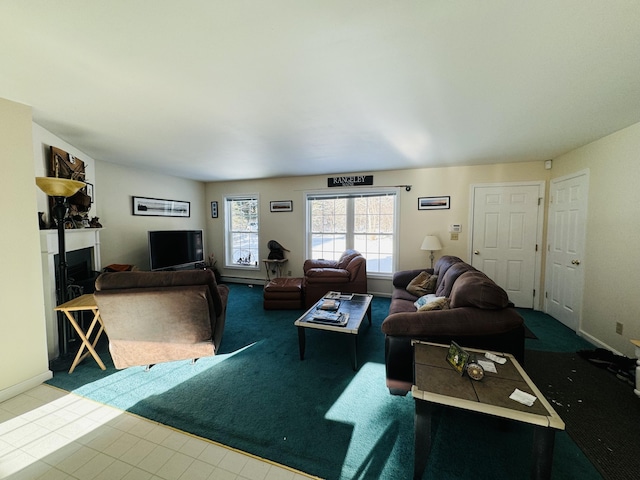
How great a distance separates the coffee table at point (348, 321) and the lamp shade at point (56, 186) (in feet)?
8.11

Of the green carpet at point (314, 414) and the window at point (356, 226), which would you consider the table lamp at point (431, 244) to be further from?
the green carpet at point (314, 414)

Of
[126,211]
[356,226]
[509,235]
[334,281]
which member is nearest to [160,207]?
[126,211]

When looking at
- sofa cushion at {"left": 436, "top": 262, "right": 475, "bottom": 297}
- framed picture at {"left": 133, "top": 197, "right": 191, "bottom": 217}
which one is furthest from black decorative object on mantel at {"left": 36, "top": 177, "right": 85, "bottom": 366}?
sofa cushion at {"left": 436, "top": 262, "right": 475, "bottom": 297}

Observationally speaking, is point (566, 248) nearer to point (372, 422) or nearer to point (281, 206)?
point (372, 422)

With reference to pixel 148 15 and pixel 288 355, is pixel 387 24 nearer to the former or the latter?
pixel 148 15

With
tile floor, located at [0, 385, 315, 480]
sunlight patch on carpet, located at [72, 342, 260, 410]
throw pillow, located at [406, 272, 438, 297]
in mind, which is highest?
throw pillow, located at [406, 272, 438, 297]

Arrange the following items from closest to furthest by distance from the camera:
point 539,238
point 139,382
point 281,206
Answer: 1. point 139,382
2. point 539,238
3. point 281,206

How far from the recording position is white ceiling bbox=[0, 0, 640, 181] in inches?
45.2

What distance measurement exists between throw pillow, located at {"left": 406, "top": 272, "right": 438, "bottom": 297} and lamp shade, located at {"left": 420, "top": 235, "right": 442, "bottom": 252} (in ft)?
2.29

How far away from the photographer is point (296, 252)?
5242 mm

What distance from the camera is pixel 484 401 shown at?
1178mm

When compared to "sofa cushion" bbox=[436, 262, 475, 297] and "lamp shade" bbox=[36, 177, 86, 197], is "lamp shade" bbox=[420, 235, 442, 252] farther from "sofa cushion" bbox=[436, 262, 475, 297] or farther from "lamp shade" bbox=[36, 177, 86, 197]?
"lamp shade" bbox=[36, 177, 86, 197]

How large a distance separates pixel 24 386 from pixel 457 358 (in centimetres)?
337

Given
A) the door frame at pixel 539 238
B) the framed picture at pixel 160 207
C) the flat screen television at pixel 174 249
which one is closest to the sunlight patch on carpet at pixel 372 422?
the door frame at pixel 539 238
